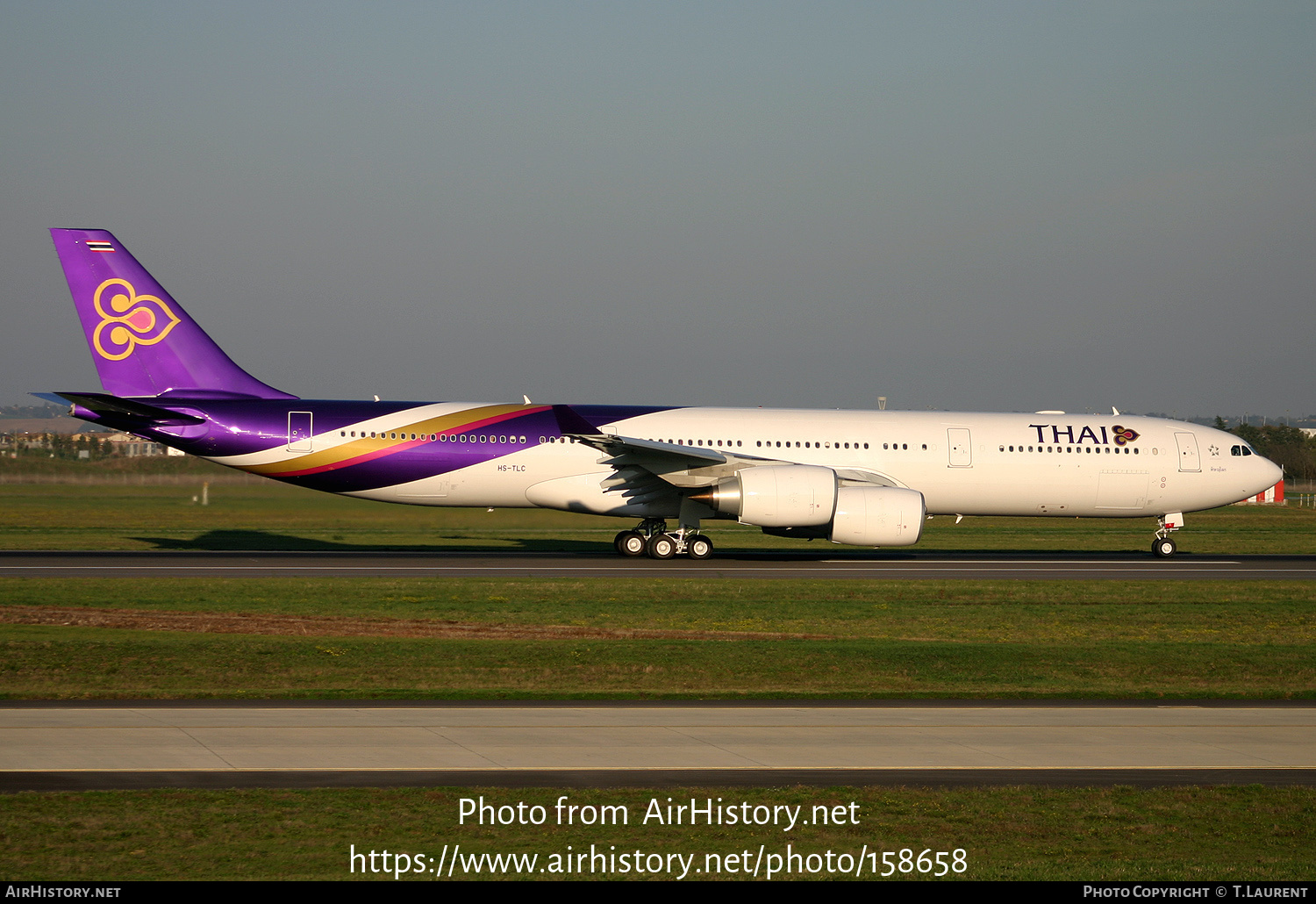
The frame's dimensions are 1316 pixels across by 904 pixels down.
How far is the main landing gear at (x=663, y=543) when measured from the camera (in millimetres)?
29688

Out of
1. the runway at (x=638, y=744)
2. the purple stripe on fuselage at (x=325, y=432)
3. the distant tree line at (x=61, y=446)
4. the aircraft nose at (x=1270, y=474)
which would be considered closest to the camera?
the runway at (x=638, y=744)

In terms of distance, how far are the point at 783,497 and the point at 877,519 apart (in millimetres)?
2209

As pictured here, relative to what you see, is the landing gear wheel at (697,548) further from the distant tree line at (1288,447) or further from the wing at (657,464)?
the distant tree line at (1288,447)

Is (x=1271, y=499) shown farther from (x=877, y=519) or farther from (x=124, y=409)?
(x=124, y=409)

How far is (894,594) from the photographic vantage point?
2322 cm

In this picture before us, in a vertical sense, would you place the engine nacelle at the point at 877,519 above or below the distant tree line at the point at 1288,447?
below

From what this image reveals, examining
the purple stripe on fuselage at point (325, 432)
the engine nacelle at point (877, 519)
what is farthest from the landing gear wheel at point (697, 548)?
the purple stripe on fuselage at point (325, 432)

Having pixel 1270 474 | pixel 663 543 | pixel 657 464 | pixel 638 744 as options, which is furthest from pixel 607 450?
pixel 1270 474

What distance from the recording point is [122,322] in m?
29.7

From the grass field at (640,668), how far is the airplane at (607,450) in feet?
11.9

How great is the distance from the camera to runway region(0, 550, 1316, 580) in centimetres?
2511

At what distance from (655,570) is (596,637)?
871 cm

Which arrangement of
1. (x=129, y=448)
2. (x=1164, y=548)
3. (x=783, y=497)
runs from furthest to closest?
(x=129, y=448) → (x=1164, y=548) → (x=783, y=497)

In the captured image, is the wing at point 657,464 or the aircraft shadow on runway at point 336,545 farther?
the aircraft shadow on runway at point 336,545
